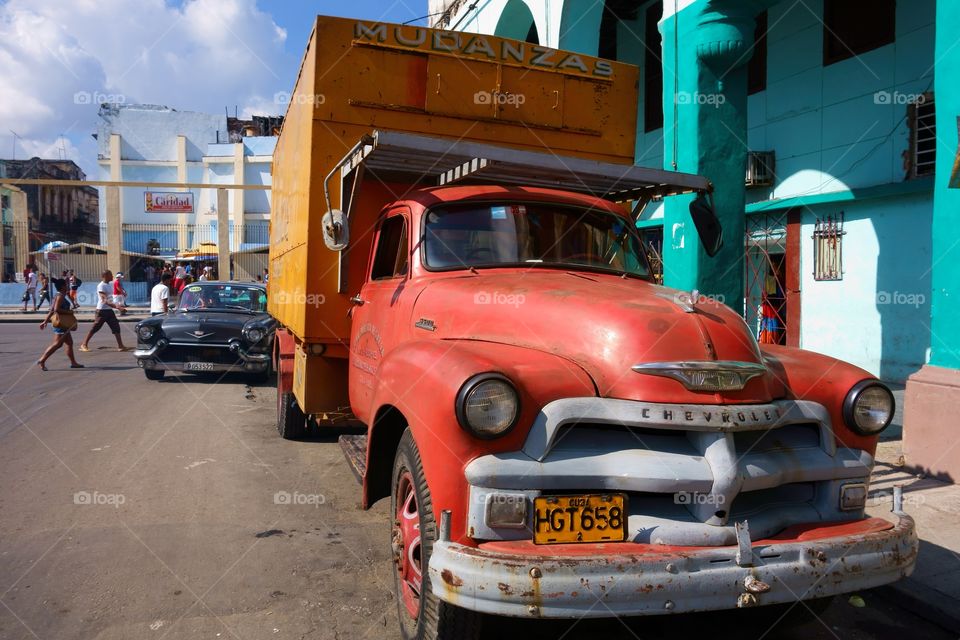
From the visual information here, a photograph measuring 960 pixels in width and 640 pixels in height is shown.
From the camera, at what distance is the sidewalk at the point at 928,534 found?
349 centimetres

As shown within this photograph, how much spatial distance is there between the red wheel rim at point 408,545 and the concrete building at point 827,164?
440 cm

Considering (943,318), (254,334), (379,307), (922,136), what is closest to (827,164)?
(922,136)

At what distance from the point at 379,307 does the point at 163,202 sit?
142 feet

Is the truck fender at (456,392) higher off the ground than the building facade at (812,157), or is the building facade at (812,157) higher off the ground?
the building facade at (812,157)

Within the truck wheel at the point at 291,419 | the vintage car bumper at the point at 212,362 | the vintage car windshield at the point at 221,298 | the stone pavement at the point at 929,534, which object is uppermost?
the vintage car windshield at the point at 221,298

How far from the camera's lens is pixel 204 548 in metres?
4.13

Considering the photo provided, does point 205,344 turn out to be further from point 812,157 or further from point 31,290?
point 31,290

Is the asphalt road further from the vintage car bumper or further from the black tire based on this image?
the black tire

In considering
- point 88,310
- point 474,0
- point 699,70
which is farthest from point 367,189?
point 88,310

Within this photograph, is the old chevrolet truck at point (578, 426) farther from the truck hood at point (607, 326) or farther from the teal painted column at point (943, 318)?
the teal painted column at point (943, 318)

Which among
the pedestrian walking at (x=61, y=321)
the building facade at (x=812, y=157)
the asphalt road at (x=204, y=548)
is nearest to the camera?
the asphalt road at (x=204, y=548)

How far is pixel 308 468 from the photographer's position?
235 inches

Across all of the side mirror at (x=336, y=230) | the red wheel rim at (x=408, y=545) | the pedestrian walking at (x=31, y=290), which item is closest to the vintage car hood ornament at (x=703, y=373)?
the red wheel rim at (x=408, y=545)

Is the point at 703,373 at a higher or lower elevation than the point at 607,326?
lower
